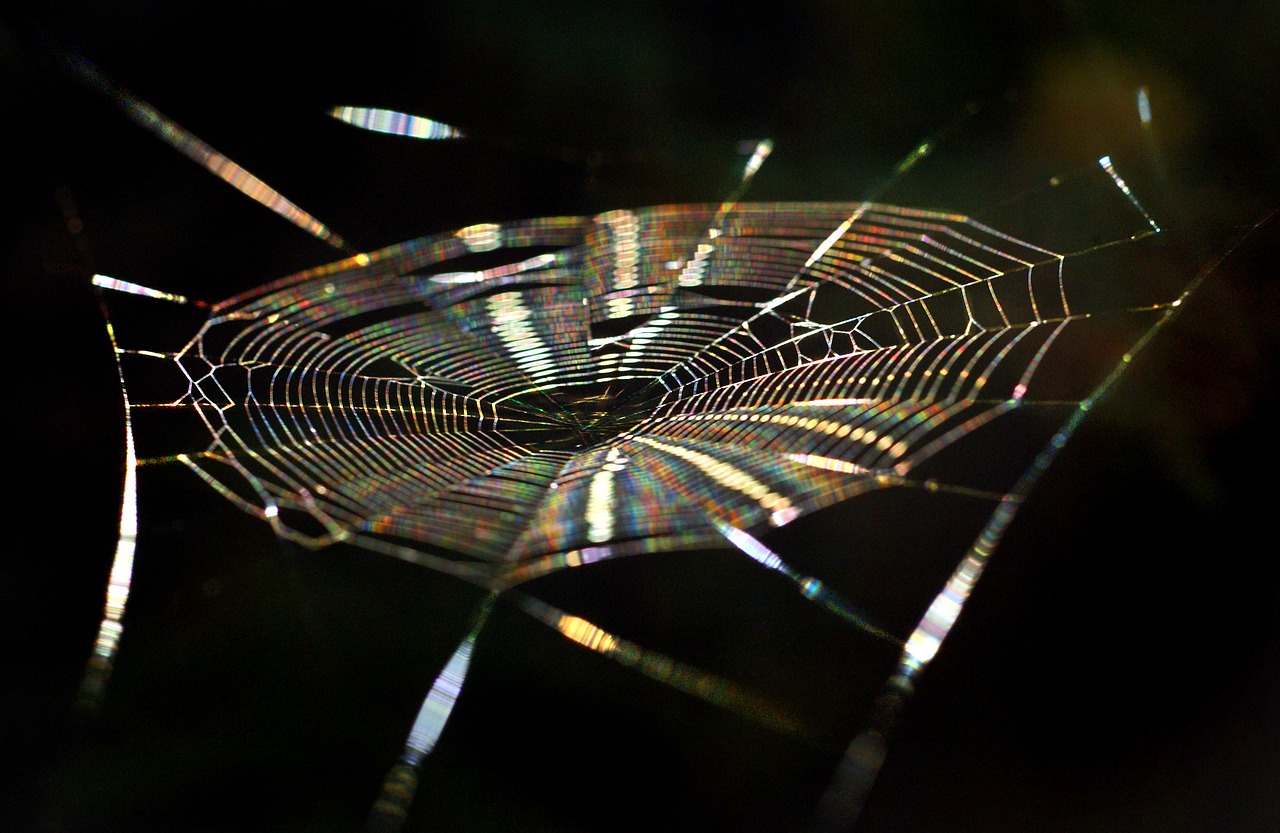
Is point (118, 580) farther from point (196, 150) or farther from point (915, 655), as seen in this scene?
point (915, 655)

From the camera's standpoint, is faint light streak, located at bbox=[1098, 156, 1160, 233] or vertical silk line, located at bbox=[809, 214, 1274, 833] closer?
vertical silk line, located at bbox=[809, 214, 1274, 833]

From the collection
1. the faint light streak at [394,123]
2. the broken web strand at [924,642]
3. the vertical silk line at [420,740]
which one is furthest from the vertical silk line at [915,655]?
the faint light streak at [394,123]

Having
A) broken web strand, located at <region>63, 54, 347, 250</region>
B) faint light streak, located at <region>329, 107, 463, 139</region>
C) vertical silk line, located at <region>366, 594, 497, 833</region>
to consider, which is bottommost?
vertical silk line, located at <region>366, 594, 497, 833</region>

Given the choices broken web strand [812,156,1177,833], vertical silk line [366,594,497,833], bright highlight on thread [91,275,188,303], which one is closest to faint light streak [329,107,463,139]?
bright highlight on thread [91,275,188,303]

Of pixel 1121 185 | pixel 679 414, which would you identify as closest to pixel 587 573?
pixel 679 414

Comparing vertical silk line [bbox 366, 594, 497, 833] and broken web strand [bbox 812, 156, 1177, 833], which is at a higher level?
broken web strand [bbox 812, 156, 1177, 833]

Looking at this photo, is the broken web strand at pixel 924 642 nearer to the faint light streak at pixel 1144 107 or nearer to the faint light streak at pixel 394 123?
the faint light streak at pixel 1144 107

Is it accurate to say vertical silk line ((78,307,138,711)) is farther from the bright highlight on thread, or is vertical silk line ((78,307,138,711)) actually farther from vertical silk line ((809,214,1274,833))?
vertical silk line ((809,214,1274,833))
